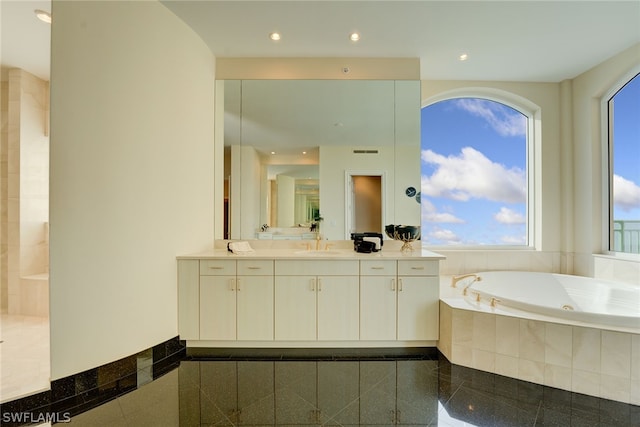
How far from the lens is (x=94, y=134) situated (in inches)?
74.0

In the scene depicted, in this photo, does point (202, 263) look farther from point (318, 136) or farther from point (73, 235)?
point (318, 136)

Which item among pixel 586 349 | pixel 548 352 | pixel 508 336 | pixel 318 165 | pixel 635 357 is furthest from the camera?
pixel 318 165

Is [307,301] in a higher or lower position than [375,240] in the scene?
lower

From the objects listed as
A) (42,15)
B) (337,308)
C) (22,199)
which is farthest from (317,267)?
(22,199)

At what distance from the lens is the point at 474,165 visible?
11.5 feet

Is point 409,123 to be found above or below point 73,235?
above

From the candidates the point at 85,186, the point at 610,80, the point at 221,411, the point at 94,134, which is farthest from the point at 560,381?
the point at 94,134

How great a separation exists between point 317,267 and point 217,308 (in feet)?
3.22

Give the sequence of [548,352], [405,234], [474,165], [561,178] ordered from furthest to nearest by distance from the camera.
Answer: [474,165], [561,178], [405,234], [548,352]

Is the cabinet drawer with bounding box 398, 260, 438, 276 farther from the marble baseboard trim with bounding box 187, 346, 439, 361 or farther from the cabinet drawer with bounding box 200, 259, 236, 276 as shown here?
the cabinet drawer with bounding box 200, 259, 236, 276

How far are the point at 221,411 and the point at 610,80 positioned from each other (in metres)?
4.83

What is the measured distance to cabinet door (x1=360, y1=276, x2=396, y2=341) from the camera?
7.78 feet

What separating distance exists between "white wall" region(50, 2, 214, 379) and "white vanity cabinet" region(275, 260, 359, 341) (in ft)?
3.19

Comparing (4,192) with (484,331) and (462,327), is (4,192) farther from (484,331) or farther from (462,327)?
(484,331)
